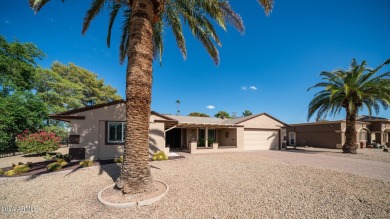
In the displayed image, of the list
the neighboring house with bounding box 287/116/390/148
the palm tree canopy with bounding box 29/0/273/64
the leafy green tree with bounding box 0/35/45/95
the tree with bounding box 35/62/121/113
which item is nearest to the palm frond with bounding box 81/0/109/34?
the palm tree canopy with bounding box 29/0/273/64

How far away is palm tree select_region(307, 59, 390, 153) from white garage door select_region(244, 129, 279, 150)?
A: 543 centimetres

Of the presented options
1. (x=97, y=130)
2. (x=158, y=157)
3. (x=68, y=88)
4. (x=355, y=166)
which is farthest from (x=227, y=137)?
(x=68, y=88)

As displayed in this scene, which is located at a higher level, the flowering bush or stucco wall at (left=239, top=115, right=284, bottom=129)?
stucco wall at (left=239, top=115, right=284, bottom=129)

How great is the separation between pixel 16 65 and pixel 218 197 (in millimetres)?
26669

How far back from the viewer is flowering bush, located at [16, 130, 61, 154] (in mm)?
13023

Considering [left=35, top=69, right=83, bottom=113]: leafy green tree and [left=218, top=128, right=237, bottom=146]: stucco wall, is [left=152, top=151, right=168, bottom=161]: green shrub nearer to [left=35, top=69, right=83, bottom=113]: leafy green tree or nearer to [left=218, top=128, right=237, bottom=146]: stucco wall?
[left=218, top=128, right=237, bottom=146]: stucco wall

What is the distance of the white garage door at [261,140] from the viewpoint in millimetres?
20266

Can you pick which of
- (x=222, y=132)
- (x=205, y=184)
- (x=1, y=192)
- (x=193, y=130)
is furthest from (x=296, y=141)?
(x=1, y=192)

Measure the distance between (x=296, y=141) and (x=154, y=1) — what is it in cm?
3144

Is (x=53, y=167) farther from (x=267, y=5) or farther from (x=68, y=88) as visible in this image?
(x=68, y=88)

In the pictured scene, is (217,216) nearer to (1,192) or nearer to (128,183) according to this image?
(128,183)

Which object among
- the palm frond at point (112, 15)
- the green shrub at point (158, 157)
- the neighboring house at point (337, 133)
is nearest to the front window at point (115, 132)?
the green shrub at point (158, 157)

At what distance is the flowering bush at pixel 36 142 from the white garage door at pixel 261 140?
18.8 m

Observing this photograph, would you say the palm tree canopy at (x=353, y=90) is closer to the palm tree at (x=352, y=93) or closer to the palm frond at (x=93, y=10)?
the palm tree at (x=352, y=93)
